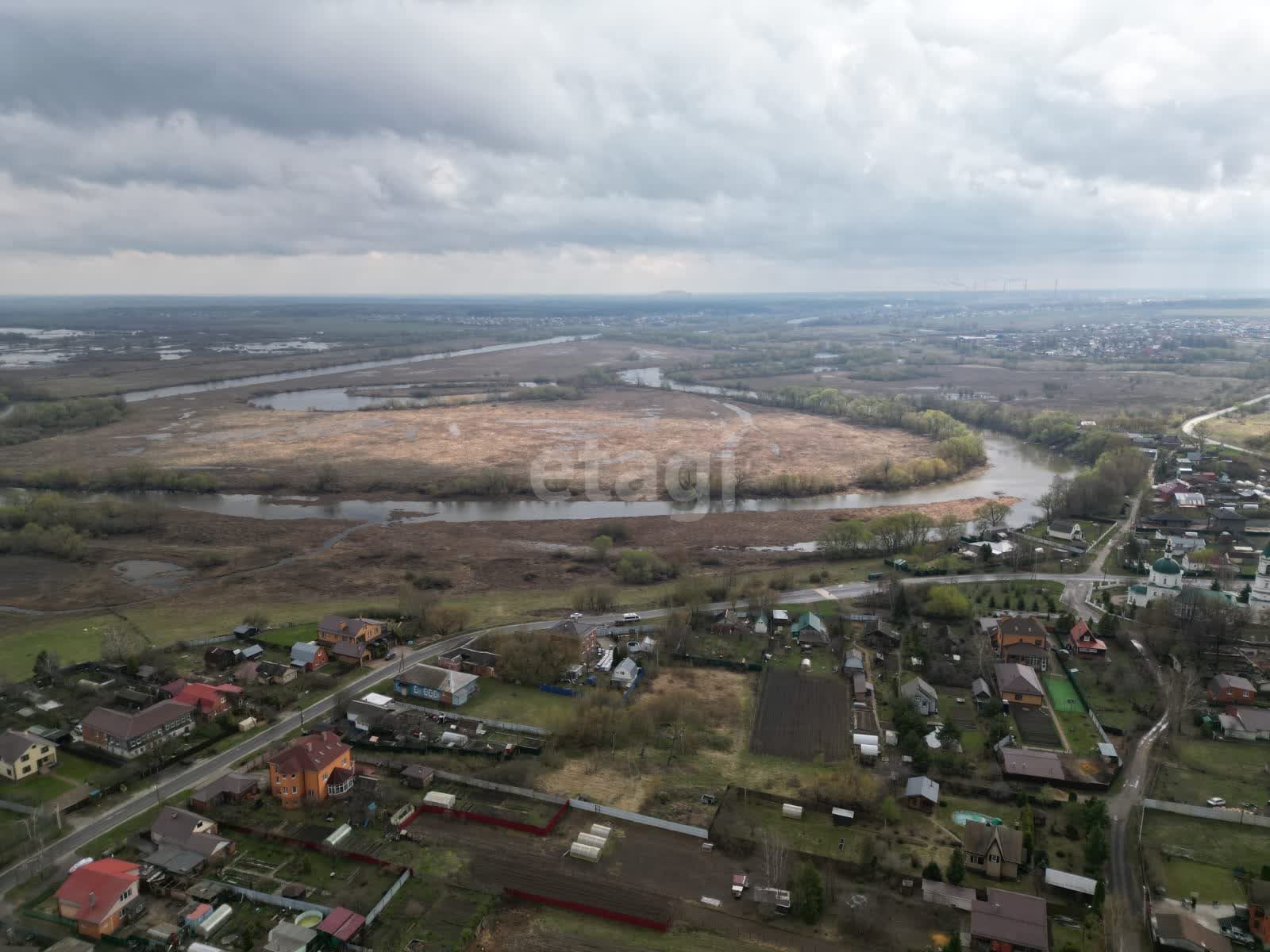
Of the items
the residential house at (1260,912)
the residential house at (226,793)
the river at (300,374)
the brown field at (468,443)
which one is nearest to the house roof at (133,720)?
the residential house at (226,793)

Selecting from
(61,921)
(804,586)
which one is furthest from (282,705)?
(804,586)

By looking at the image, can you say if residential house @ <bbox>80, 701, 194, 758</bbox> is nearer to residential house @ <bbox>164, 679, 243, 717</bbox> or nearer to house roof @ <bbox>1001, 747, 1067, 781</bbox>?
residential house @ <bbox>164, 679, 243, 717</bbox>

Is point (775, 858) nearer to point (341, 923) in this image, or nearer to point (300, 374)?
point (341, 923)

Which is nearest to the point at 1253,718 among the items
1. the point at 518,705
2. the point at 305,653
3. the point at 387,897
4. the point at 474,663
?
the point at 518,705

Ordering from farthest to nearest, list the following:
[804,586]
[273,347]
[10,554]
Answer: [273,347]
[10,554]
[804,586]

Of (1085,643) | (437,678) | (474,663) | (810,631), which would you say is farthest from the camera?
(810,631)

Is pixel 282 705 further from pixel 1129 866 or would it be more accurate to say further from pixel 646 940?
pixel 1129 866

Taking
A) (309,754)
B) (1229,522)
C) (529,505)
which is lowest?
(529,505)
